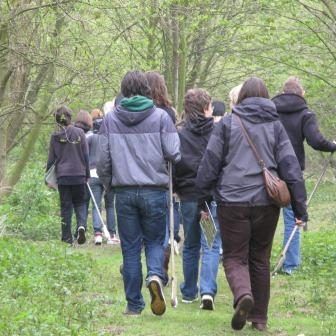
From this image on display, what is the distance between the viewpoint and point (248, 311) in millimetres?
6770

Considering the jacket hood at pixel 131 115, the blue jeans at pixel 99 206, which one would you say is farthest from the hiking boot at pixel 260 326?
the blue jeans at pixel 99 206

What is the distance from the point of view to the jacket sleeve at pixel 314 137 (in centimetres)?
956

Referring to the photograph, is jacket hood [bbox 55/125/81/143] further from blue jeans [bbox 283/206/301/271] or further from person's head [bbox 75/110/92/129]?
blue jeans [bbox 283/206/301/271]

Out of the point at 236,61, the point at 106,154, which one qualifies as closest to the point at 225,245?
the point at 106,154

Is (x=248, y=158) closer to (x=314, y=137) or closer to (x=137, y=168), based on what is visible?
(x=137, y=168)

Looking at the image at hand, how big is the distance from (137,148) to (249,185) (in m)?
1.05

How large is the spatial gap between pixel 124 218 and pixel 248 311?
1372mm

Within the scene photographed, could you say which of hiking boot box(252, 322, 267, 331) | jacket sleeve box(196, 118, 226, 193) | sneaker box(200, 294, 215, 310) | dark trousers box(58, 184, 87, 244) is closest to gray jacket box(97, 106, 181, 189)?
jacket sleeve box(196, 118, 226, 193)

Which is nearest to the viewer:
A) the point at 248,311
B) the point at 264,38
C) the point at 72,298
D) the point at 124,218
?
the point at 248,311

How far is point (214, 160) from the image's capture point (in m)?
7.05

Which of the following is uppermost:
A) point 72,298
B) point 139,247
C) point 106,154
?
point 106,154

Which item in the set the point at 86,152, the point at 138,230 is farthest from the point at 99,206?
the point at 138,230

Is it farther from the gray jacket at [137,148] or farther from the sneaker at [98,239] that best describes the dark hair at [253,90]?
the sneaker at [98,239]

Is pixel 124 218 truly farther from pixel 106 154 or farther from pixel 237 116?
pixel 237 116
